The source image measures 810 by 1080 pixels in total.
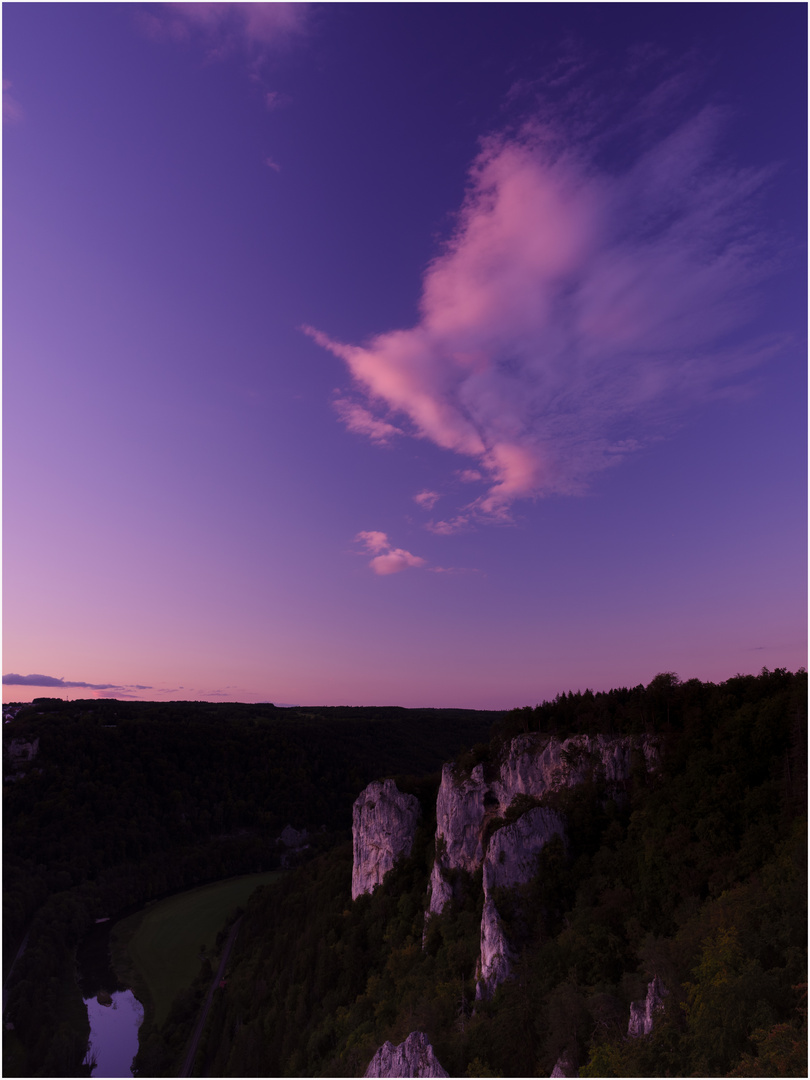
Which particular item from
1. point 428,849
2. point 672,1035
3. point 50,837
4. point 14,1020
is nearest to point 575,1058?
point 672,1035

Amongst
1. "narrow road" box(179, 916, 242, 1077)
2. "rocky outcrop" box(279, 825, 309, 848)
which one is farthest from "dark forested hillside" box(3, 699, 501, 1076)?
"narrow road" box(179, 916, 242, 1077)

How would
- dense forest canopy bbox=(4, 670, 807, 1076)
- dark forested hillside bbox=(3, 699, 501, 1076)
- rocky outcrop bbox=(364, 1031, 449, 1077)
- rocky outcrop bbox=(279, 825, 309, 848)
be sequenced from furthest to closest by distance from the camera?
rocky outcrop bbox=(279, 825, 309, 848) → dark forested hillside bbox=(3, 699, 501, 1076) → rocky outcrop bbox=(364, 1031, 449, 1077) → dense forest canopy bbox=(4, 670, 807, 1076)

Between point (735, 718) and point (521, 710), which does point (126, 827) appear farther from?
point (735, 718)

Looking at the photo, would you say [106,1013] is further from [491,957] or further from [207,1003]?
[491,957]

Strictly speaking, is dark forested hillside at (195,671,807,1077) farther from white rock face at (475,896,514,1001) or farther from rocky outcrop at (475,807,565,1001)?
white rock face at (475,896,514,1001)

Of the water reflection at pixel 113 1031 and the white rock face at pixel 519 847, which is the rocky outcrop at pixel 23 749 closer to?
the water reflection at pixel 113 1031

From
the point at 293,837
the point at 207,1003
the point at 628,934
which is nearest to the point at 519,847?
the point at 628,934
